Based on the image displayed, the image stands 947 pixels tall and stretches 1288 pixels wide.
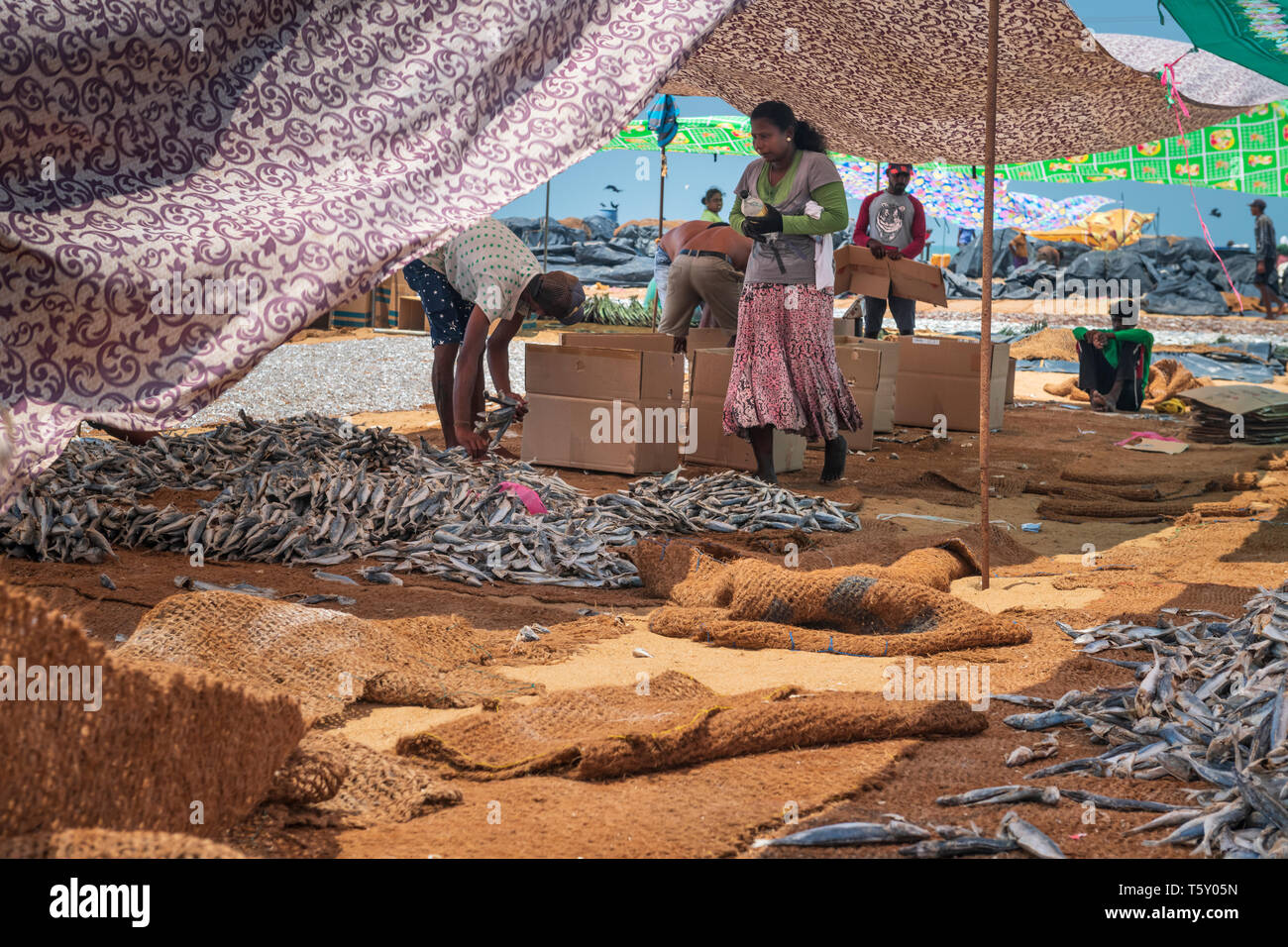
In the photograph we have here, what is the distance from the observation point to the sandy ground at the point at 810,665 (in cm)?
220

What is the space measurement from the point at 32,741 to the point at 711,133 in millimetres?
14178

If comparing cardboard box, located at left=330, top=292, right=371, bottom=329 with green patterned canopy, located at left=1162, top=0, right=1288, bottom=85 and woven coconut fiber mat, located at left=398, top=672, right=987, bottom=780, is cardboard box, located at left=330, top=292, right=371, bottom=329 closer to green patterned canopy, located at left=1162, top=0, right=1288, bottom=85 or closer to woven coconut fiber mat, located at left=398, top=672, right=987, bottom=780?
green patterned canopy, located at left=1162, top=0, right=1288, bottom=85

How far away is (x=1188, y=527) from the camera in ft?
18.3

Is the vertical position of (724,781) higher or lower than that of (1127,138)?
lower

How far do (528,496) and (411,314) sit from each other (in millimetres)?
8461

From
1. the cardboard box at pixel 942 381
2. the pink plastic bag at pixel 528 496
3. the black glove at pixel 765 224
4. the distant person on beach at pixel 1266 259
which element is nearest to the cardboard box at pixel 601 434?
the black glove at pixel 765 224

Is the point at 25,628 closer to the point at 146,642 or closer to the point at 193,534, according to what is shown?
the point at 146,642

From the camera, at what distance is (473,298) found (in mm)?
6062

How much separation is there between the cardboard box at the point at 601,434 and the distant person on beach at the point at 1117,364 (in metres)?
5.68

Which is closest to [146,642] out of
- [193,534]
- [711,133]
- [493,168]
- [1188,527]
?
[493,168]

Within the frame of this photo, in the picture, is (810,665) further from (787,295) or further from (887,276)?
(887,276)

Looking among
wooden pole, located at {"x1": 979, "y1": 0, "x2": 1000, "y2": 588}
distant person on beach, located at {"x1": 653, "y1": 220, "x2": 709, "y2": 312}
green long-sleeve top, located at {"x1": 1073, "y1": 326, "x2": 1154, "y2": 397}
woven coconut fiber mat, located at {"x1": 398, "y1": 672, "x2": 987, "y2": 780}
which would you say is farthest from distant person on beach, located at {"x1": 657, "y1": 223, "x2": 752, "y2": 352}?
woven coconut fiber mat, located at {"x1": 398, "y1": 672, "x2": 987, "y2": 780}

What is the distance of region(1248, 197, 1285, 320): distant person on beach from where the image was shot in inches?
733
